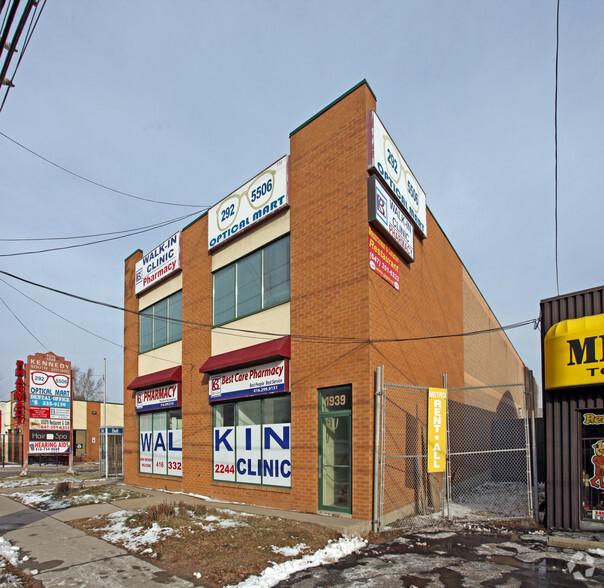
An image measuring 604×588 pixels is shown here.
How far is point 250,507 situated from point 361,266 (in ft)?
21.1

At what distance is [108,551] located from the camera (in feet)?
27.4

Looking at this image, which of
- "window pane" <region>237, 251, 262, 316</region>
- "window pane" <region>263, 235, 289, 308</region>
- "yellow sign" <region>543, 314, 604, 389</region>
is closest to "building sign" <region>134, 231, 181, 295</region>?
"window pane" <region>237, 251, 262, 316</region>

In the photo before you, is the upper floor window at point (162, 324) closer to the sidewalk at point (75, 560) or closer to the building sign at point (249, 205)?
the building sign at point (249, 205)

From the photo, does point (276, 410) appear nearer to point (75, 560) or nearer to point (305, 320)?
point (305, 320)

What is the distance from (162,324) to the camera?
1866cm

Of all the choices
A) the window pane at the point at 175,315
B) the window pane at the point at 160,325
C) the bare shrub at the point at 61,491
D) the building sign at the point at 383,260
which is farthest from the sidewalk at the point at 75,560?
the window pane at the point at 160,325

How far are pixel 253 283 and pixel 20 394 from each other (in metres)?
21.0

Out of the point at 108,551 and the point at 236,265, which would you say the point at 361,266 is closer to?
the point at 236,265

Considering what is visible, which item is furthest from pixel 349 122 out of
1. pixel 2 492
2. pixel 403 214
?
pixel 2 492

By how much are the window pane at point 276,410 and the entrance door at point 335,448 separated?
49.9 inches

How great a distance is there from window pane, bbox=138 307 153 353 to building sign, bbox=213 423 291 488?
642cm

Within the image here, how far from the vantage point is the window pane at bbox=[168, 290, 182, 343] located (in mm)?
17422

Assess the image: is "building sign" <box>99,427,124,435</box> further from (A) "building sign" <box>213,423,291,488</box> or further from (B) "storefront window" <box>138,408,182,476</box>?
(A) "building sign" <box>213,423,291,488</box>

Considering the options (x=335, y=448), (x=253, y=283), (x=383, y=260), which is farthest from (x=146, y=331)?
(x=383, y=260)
